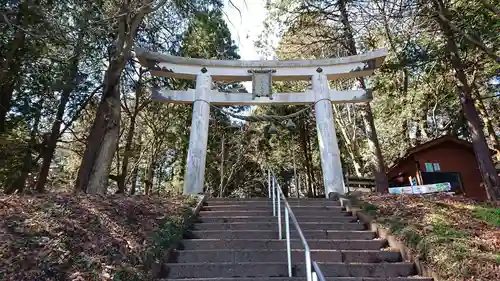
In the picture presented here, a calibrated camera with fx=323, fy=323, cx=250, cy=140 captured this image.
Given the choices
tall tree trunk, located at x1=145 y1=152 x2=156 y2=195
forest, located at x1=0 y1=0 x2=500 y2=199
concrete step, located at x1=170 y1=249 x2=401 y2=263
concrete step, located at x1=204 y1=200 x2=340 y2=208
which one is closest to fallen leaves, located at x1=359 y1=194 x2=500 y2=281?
concrete step, located at x1=170 y1=249 x2=401 y2=263

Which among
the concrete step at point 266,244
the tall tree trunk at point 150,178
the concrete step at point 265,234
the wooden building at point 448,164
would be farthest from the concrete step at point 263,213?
the wooden building at point 448,164

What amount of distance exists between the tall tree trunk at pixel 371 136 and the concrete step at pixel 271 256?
18.1 feet

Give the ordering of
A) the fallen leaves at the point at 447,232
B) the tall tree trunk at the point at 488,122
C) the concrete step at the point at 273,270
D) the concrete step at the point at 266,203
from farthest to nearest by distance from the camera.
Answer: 1. the tall tree trunk at the point at 488,122
2. the concrete step at the point at 266,203
3. the concrete step at the point at 273,270
4. the fallen leaves at the point at 447,232

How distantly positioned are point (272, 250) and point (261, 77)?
16.5 feet

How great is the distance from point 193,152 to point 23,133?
5118 mm

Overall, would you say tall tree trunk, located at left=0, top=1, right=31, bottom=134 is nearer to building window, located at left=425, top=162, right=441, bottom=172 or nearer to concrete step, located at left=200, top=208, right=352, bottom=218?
concrete step, located at left=200, top=208, right=352, bottom=218

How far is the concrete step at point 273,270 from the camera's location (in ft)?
11.2

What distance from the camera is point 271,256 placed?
3822mm

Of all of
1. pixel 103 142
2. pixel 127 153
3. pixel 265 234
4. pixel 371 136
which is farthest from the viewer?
pixel 127 153

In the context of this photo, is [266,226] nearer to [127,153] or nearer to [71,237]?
[71,237]

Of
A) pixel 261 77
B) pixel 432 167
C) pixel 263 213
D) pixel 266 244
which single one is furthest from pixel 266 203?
pixel 432 167

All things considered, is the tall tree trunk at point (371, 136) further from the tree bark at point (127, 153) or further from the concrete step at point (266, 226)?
the tree bark at point (127, 153)

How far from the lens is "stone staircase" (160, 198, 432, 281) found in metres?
3.44

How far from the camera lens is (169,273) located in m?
3.43
